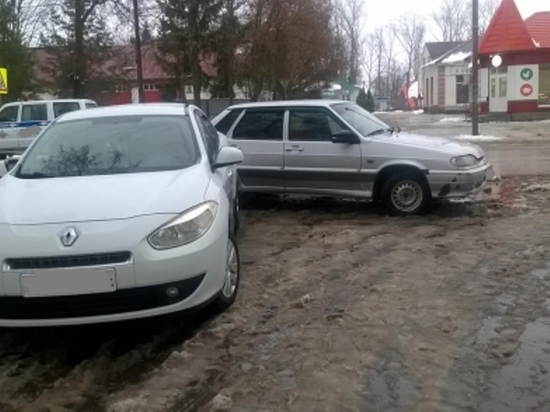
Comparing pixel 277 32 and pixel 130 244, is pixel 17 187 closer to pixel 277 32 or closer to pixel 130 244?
pixel 130 244

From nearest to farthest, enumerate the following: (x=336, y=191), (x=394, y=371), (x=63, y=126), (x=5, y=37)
→ (x=394, y=371) → (x=63, y=126) → (x=336, y=191) → (x=5, y=37)

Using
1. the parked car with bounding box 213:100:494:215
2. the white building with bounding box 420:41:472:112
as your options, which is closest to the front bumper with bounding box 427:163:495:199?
the parked car with bounding box 213:100:494:215

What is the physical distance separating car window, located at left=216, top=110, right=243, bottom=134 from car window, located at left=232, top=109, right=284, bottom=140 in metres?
0.11

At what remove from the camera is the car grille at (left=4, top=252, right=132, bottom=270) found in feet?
14.2

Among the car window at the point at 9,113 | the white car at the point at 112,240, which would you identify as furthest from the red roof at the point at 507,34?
the white car at the point at 112,240

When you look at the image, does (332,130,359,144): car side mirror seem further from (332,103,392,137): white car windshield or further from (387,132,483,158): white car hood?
(387,132,483,158): white car hood

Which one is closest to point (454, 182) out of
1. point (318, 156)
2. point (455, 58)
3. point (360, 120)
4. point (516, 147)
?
point (360, 120)

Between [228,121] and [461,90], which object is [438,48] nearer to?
[461,90]

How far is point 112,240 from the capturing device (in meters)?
4.40

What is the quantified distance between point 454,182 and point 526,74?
28837 mm

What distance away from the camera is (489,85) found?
36531mm

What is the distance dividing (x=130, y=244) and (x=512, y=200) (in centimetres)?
712

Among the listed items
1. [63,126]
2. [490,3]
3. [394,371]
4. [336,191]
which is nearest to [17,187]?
[63,126]

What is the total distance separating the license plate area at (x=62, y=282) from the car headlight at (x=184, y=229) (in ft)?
1.30
